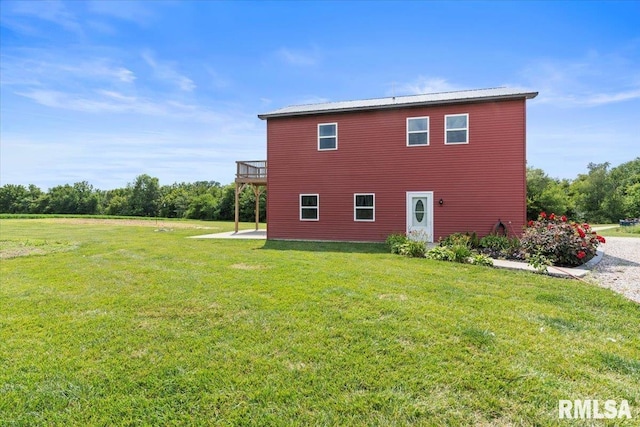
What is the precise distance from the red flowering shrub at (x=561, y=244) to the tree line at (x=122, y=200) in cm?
3415

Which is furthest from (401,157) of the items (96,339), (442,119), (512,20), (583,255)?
(96,339)

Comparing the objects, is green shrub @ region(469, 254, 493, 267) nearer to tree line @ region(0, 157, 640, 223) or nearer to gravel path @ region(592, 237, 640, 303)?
gravel path @ region(592, 237, 640, 303)

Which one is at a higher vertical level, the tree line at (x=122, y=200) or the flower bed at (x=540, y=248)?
the tree line at (x=122, y=200)

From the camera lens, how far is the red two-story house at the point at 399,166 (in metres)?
10.9

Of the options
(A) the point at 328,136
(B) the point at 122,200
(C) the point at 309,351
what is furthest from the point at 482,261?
(B) the point at 122,200

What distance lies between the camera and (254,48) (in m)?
12.4

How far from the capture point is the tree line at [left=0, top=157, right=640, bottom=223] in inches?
A: 1288

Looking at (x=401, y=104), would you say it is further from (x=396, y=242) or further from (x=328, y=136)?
(x=396, y=242)

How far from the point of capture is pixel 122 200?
167ft

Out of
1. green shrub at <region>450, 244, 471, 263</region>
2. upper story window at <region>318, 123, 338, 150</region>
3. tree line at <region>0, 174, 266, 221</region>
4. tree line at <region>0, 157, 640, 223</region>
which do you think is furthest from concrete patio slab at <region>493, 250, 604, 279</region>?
tree line at <region>0, 174, 266, 221</region>

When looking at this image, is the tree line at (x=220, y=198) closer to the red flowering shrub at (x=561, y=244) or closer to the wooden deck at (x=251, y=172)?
the wooden deck at (x=251, y=172)

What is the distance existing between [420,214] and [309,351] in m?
9.86

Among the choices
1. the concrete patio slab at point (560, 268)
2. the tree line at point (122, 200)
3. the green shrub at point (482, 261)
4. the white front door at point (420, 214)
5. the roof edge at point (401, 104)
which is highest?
the roof edge at point (401, 104)

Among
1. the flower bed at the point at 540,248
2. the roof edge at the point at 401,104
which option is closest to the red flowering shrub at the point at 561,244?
the flower bed at the point at 540,248
